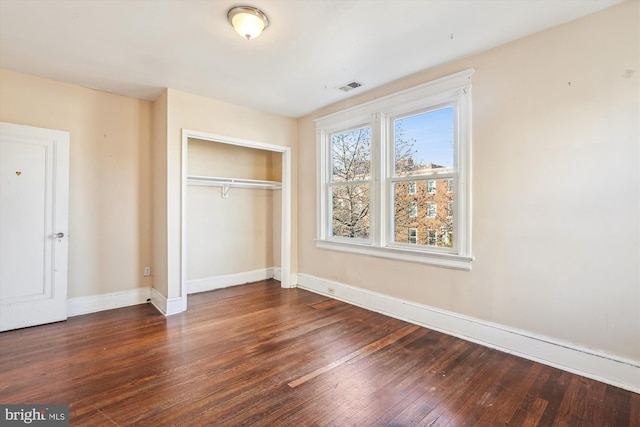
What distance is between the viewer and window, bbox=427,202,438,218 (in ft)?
10.4

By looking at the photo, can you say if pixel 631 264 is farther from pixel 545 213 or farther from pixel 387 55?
pixel 387 55

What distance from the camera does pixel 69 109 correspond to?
346 centimetres

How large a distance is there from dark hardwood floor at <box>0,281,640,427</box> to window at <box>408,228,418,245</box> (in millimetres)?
903

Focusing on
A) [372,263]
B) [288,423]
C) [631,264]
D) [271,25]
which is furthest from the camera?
[372,263]

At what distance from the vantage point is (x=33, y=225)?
10.4ft

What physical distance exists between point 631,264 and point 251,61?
349 centimetres

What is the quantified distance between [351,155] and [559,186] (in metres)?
2.35

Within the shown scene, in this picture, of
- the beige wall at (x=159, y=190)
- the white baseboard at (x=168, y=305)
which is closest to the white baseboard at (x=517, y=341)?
the white baseboard at (x=168, y=305)

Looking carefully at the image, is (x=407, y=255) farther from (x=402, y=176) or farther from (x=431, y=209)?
(x=402, y=176)

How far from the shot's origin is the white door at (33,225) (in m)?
3.04

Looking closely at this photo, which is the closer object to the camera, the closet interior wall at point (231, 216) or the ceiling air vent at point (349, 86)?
the ceiling air vent at point (349, 86)

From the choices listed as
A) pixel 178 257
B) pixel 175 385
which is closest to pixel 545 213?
pixel 175 385

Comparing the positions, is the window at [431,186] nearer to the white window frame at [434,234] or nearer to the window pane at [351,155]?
the white window frame at [434,234]

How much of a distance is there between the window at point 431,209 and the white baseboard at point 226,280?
3.08 meters
